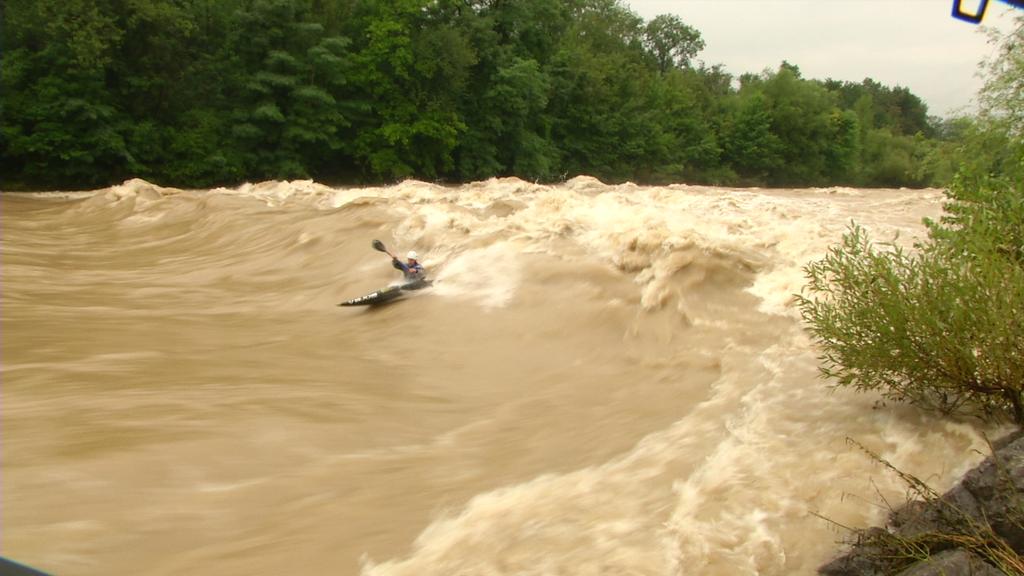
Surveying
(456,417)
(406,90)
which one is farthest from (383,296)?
(406,90)

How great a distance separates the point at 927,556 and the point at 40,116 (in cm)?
2584

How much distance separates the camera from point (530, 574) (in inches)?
143

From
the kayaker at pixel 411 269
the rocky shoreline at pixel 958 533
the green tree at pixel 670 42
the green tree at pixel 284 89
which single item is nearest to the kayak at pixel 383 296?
the kayaker at pixel 411 269

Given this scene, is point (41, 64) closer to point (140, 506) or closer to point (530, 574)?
point (140, 506)

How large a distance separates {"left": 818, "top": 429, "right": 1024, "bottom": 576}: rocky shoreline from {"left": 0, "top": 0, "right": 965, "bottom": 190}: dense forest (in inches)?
481

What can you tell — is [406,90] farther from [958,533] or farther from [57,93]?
[958,533]

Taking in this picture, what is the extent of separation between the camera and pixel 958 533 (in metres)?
3.39

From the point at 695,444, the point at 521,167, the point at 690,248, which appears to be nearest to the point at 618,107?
the point at 521,167

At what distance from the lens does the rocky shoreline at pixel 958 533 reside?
312cm

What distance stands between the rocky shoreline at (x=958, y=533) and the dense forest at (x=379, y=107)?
12219 mm

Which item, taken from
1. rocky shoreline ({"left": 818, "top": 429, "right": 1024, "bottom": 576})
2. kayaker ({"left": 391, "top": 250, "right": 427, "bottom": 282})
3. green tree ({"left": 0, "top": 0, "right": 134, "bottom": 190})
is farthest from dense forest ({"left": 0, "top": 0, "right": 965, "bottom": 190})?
rocky shoreline ({"left": 818, "top": 429, "right": 1024, "bottom": 576})

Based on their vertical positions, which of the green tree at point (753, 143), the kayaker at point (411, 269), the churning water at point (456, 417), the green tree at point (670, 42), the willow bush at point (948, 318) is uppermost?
the green tree at point (670, 42)

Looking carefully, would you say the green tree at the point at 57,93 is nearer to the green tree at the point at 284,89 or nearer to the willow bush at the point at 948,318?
the green tree at the point at 284,89

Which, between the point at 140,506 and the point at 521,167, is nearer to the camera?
the point at 140,506
